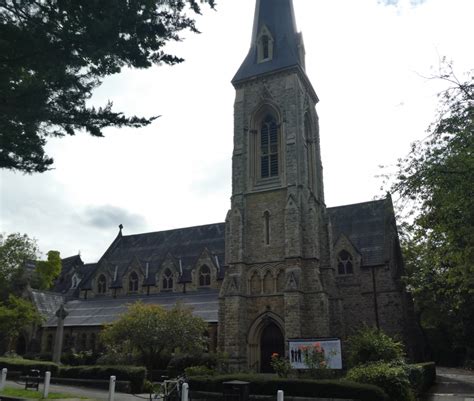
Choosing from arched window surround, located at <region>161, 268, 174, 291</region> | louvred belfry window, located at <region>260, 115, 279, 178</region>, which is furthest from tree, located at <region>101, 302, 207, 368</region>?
arched window surround, located at <region>161, 268, 174, 291</region>

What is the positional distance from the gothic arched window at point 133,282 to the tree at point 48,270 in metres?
18.1

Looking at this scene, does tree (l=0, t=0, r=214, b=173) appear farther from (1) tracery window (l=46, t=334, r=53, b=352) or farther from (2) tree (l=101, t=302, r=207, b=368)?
(1) tracery window (l=46, t=334, r=53, b=352)

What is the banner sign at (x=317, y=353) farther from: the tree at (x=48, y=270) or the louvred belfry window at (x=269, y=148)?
the tree at (x=48, y=270)

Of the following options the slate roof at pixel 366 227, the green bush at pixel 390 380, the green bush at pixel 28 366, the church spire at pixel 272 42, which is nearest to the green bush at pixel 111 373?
the green bush at pixel 28 366

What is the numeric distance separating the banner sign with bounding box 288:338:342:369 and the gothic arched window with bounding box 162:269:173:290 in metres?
19.5

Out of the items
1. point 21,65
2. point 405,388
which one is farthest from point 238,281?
point 21,65

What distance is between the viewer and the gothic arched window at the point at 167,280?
37812 millimetres

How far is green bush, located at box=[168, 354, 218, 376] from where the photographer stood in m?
23.8

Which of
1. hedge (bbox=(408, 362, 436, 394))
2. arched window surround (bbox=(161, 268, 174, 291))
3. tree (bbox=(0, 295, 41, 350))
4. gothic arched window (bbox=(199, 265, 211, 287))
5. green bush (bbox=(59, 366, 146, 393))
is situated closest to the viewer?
hedge (bbox=(408, 362, 436, 394))

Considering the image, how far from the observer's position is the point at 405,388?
47.0 feet

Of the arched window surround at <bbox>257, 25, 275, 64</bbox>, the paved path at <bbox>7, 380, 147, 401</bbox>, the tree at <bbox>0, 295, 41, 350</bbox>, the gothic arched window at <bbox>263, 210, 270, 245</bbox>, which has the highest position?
the arched window surround at <bbox>257, 25, 275, 64</bbox>

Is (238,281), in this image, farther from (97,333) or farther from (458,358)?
(458,358)

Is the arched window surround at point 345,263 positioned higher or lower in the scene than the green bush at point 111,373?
higher

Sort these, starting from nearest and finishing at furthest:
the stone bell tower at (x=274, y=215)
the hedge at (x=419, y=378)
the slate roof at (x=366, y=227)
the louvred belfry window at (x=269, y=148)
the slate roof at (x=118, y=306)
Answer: the hedge at (x=419, y=378)
the stone bell tower at (x=274, y=215)
the louvred belfry window at (x=269, y=148)
the slate roof at (x=366, y=227)
the slate roof at (x=118, y=306)
